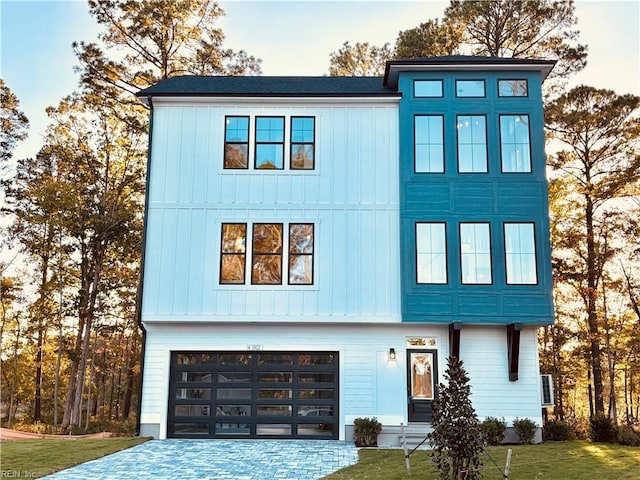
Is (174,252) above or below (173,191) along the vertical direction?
below

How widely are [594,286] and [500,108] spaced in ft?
25.1

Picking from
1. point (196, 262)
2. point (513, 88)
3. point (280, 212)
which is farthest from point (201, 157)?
point (513, 88)

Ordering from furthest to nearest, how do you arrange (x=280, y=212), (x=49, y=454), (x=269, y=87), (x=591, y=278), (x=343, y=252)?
(x=591, y=278) < (x=269, y=87) < (x=280, y=212) < (x=343, y=252) < (x=49, y=454)

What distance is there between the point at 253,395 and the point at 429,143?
23.7 ft

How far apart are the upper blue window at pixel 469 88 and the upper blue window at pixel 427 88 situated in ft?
1.45

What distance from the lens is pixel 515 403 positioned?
1296 cm

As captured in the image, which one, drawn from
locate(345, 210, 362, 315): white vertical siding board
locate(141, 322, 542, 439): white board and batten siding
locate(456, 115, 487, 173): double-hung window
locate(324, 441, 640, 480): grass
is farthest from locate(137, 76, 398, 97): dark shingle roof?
locate(324, 441, 640, 480): grass

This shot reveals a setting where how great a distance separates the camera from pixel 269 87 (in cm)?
1473

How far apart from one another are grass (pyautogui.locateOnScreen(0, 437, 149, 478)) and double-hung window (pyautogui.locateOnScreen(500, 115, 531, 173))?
10.4 m

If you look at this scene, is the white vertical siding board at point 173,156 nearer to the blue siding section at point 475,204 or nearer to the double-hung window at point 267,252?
the double-hung window at point 267,252

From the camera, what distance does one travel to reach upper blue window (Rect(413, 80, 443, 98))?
14.1 m

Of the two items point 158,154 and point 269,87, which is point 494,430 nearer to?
point 269,87

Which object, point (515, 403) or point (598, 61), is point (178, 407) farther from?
point (598, 61)

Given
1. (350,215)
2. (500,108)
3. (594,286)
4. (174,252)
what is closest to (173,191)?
(174,252)
